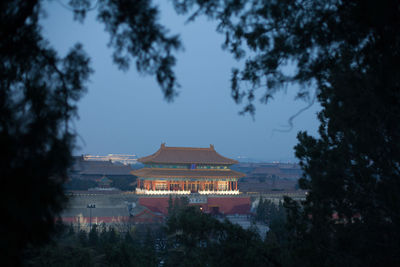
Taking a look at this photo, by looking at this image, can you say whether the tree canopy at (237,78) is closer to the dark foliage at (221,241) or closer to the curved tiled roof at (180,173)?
the dark foliage at (221,241)

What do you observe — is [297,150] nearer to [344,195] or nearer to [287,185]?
[344,195]

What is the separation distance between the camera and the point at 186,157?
31.3 m

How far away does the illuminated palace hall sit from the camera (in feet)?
98.8

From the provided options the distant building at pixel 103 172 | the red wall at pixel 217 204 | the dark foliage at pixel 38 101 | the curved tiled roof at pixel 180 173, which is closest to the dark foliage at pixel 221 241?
the dark foliage at pixel 38 101

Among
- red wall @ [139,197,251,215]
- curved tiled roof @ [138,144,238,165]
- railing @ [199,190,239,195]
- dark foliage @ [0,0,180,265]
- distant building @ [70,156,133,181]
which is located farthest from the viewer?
distant building @ [70,156,133,181]

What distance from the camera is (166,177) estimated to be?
30016mm

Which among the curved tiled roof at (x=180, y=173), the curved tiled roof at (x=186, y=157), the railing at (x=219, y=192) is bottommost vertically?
the railing at (x=219, y=192)

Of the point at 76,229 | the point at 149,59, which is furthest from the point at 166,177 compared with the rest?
the point at 149,59

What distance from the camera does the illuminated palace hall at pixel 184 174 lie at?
98.8 ft

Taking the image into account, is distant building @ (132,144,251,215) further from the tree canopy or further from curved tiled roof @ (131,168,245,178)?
the tree canopy

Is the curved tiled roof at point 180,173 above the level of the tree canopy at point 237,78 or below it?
below

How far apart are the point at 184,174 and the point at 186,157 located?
63.1 inches

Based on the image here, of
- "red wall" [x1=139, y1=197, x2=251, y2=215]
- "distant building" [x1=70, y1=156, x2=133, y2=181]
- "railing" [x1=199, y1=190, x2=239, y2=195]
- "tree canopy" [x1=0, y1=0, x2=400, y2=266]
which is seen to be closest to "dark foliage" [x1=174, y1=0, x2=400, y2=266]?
"tree canopy" [x1=0, y1=0, x2=400, y2=266]

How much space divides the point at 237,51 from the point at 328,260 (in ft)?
10.9
